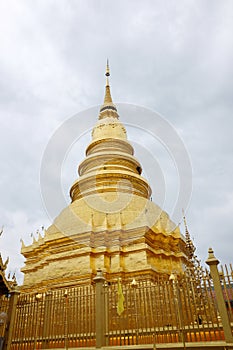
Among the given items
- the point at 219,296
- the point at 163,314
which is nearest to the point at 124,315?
the point at 163,314

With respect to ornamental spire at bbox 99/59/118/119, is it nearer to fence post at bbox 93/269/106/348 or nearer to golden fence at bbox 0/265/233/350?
golden fence at bbox 0/265/233/350

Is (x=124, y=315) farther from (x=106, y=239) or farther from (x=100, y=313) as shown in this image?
(x=106, y=239)

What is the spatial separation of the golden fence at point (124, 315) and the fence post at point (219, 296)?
10 cm

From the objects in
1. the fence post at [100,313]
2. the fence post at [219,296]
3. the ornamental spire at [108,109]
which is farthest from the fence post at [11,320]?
the ornamental spire at [108,109]

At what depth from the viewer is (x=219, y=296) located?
634 centimetres

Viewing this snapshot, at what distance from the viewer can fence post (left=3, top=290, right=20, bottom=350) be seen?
26.4ft

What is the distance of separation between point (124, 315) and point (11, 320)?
10.7 feet

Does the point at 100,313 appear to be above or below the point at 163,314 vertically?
above

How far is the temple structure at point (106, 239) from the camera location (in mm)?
13016

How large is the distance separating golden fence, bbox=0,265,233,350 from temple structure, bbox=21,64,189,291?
4.15 meters

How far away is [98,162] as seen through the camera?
1952 centimetres

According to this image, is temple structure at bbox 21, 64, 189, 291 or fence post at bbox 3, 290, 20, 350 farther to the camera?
temple structure at bbox 21, 64, 189, 291

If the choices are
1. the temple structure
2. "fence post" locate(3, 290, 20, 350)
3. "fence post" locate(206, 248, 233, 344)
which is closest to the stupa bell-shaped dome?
the temple structure

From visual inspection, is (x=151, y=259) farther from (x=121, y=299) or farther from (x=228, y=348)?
(x=228, y=348)
